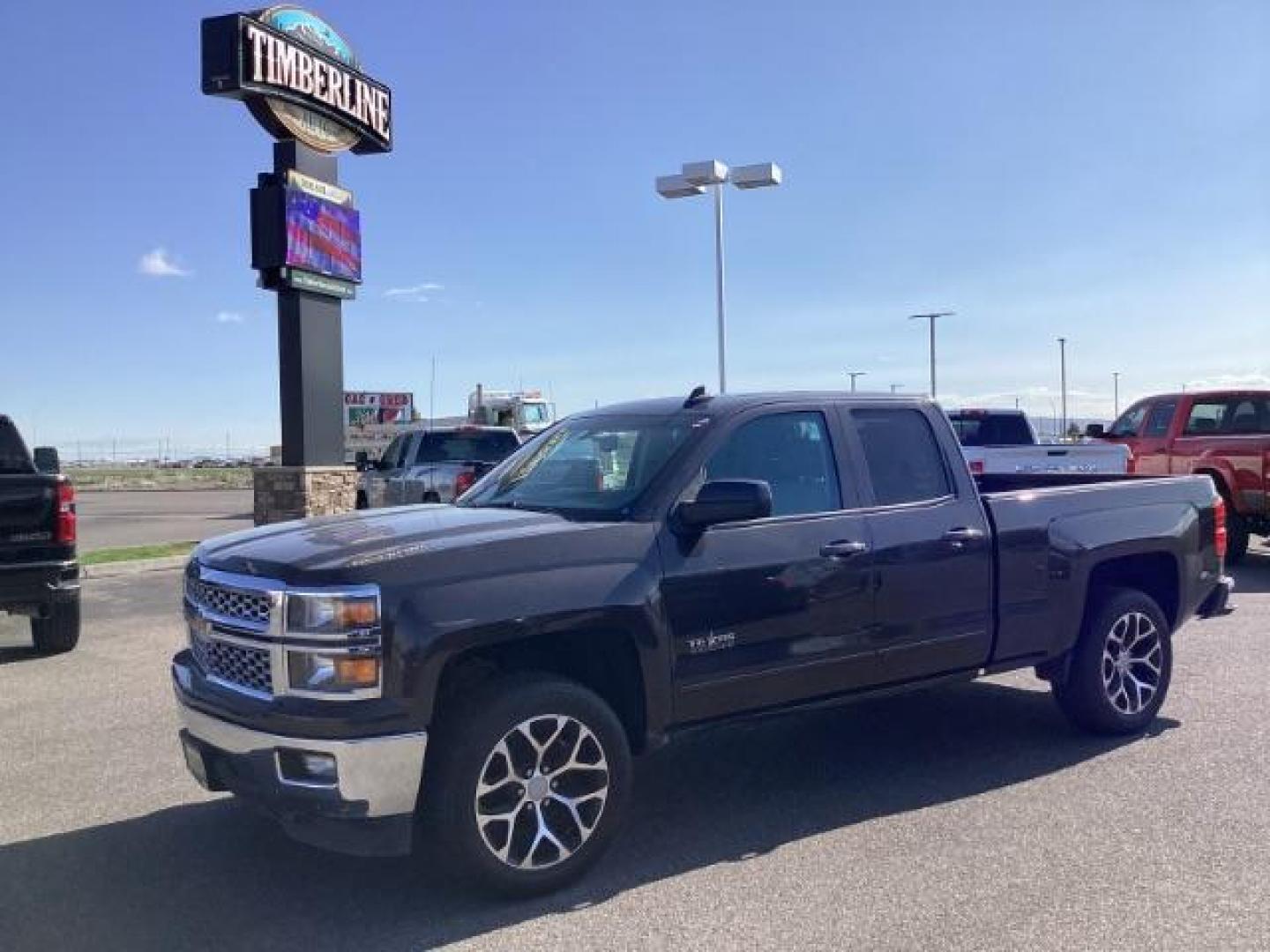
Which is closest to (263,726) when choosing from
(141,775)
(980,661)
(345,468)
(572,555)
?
(572,555)

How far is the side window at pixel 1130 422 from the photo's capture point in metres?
15.3

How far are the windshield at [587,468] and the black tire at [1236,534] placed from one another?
10.5 metres

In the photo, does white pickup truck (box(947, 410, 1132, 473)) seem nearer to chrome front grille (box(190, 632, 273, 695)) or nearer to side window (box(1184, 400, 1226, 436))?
side window (box(1184, 400, 1226, 436))

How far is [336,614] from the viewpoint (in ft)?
12.8

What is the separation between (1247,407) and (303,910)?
13.1 meters

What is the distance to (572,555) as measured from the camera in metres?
4.32

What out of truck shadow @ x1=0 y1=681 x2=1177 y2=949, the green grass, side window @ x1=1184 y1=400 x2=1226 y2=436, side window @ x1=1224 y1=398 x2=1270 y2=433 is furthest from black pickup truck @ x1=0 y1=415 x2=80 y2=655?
side window @ x1=1224 y1=398 x2=1270 y2=433

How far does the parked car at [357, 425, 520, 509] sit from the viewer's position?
50.8 feet

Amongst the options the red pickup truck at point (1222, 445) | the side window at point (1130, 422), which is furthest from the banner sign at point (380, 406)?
the red pickup truck at point (1222, 445)

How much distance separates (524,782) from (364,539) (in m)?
1.09

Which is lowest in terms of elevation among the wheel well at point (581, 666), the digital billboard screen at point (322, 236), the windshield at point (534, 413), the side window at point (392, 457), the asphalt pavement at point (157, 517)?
the asphalt pavement at point (157, 517)

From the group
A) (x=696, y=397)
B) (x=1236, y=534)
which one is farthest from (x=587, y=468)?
(x=1236, y=534)

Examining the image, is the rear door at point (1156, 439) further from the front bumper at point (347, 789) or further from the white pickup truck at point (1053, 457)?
the front bumper at point (347, 789)

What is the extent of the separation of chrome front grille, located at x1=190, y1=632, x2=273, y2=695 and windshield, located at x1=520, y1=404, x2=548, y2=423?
30363mm
